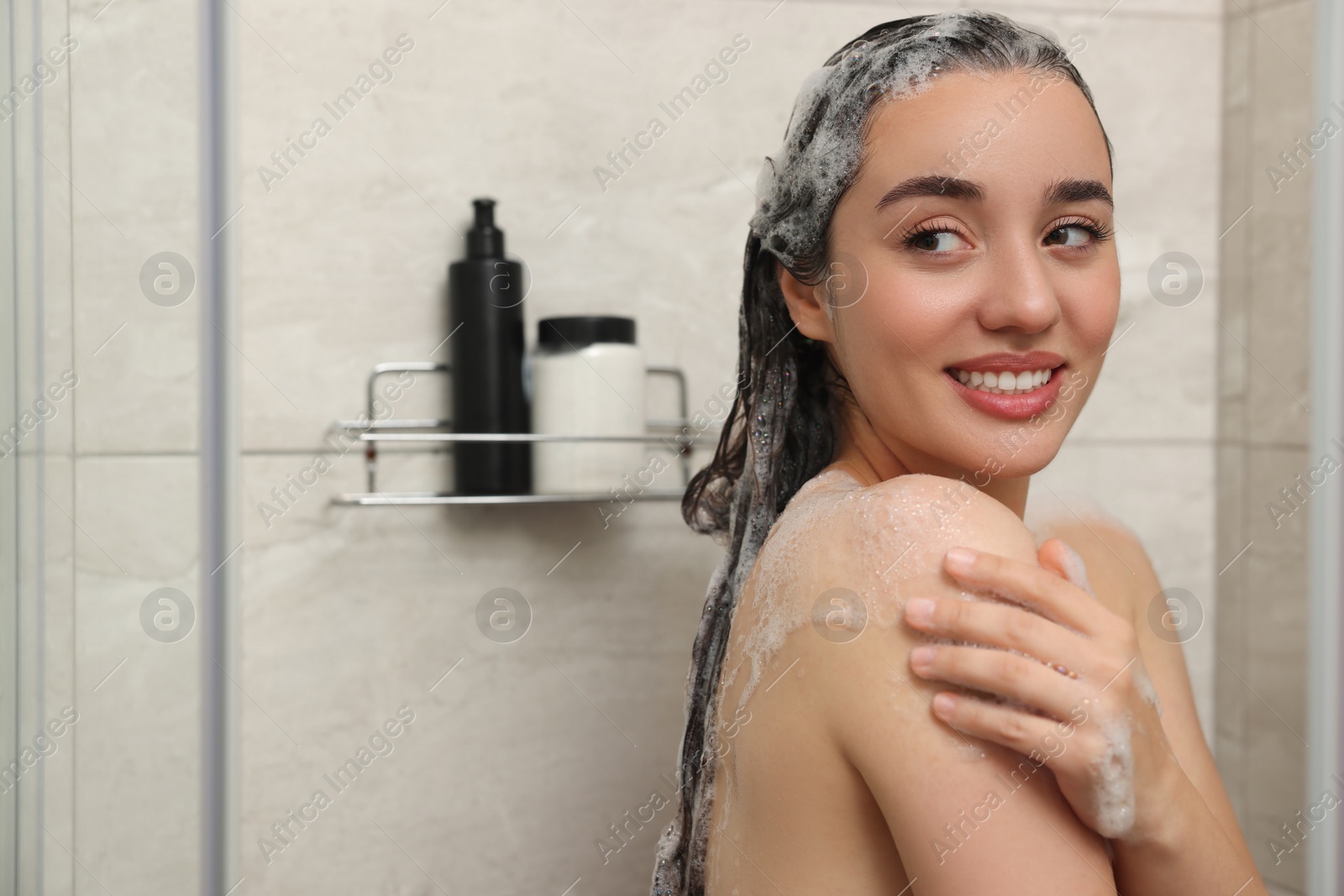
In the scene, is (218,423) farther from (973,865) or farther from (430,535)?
(973,865)

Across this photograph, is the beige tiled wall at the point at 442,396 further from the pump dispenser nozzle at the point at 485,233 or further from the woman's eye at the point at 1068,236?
the woman's eye at the point at 1068,236

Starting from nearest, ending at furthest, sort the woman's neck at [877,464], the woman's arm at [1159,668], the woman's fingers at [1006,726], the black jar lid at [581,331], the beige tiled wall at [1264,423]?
the woman's fingers at [1006,726] < the woman's arm at [1159,668] < the woman's neck at [877,464] < the black jar lid at [581,331] < the beige tiled wall at [1264,423]

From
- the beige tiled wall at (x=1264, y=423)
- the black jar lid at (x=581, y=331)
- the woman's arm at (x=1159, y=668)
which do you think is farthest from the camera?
the beige tiled wall at (x=1264, y=423)

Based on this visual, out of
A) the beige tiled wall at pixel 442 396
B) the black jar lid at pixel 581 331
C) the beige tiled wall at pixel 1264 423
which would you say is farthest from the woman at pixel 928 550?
the beige tiled wall at pixel 1264 423

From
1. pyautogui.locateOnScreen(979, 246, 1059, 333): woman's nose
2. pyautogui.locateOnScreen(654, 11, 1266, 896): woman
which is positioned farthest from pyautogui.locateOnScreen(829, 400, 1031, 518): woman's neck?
pyautogui.locateOnScreen(979, 246, 1059, 333): woman's nose

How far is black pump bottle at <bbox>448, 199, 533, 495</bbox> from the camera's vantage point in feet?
3.39

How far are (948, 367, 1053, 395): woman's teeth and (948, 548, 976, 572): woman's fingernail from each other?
0.57 feet

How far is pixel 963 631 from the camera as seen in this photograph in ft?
1.85

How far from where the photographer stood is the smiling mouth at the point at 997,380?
0.71 meters

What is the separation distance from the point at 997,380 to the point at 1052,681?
241 millimetres

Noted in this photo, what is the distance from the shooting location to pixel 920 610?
57 cm

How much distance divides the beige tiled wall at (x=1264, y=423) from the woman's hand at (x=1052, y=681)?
757 mm

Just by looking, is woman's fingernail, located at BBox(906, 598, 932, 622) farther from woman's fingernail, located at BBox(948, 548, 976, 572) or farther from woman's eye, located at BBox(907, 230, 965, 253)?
woman's eye, located at BBox(907, 230, 965, 253)

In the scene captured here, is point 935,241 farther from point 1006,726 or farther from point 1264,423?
point 1264,423
